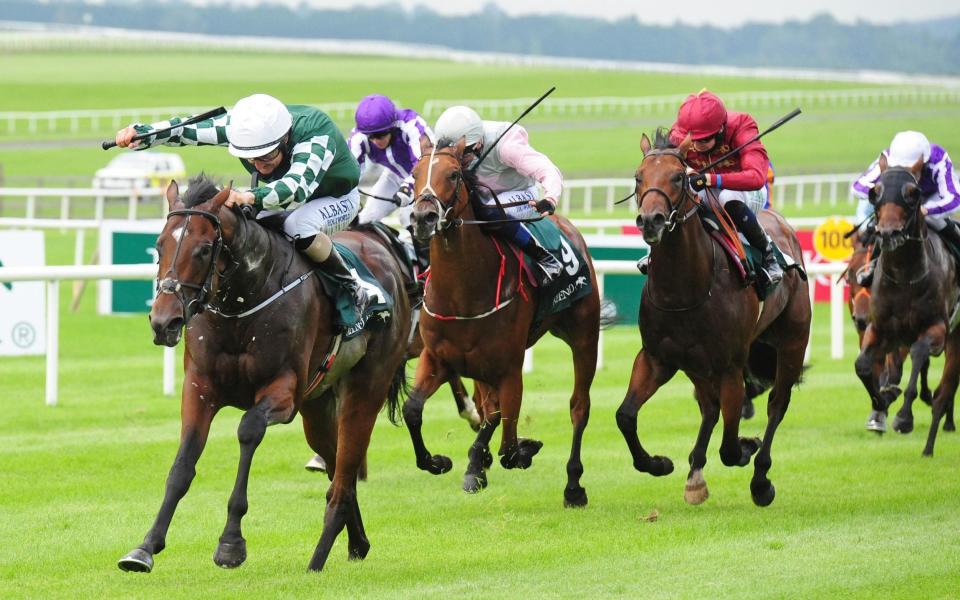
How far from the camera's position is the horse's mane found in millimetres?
6000

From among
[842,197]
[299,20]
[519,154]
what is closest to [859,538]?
[519,154]

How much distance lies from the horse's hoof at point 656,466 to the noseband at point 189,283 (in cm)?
284

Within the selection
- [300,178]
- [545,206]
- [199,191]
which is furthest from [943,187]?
[199,191]

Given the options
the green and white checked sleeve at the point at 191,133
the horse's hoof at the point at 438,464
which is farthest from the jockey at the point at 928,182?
the green and white checked sleeve at the point at 191,133

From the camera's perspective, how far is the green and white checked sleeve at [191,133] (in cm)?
690

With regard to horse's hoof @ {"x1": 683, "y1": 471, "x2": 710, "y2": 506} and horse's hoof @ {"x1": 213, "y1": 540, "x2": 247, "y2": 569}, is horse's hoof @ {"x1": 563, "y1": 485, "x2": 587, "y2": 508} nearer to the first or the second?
horse's hoof @ {"x1": 683, "y1": 471, "x2": 710, "y2": 506}

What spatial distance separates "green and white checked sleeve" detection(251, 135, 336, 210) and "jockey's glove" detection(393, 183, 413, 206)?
2.11 meters

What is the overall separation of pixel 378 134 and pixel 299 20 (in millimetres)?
169343

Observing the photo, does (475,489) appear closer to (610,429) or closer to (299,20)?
(610,429)

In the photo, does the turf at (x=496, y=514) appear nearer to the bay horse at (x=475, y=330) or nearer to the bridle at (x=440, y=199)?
the bay horse at (x=475, y=330)

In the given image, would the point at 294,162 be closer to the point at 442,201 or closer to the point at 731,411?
the point at 442,201

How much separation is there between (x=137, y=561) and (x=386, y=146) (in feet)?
14.4

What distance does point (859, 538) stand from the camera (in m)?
7.01

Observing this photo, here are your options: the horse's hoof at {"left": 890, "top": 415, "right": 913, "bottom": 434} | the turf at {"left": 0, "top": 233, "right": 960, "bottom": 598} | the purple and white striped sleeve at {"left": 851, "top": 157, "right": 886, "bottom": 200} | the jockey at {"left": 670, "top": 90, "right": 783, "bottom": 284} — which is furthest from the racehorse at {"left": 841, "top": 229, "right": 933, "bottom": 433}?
the jockey at {"left": 670, "top": 90, "right": 783, "bottom": 284}
